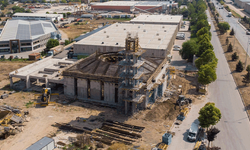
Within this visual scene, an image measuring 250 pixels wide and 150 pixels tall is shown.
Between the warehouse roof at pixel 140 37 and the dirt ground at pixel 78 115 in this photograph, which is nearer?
the dirt ground at pixel 78 115

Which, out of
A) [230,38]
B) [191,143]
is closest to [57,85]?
[191,143]

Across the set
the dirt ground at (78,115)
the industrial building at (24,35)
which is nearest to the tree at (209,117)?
the dirt ground at (78,115)

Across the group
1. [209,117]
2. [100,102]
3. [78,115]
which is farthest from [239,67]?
[78,115]

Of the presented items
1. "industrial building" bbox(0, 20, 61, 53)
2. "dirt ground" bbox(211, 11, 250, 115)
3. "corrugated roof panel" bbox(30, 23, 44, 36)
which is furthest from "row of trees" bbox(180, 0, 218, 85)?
"corrugated roof panel" bbox(30, 23, 44, 36)

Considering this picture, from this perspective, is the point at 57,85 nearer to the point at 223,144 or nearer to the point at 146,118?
the point at 146,118

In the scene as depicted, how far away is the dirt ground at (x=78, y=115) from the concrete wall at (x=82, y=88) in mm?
2194

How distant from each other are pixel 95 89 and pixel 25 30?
63.7 m

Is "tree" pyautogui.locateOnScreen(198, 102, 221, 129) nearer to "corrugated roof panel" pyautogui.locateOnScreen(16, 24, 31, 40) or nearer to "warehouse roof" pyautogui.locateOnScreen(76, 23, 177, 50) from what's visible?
"warehouse roof" pyautogui.locateOnScreen(76, 23, 177, 50)

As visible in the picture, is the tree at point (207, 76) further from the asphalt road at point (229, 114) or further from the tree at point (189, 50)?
the tree at point (189, 50)

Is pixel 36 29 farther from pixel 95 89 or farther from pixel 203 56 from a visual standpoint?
pixel 203 56

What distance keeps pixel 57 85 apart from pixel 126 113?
21.5 meters

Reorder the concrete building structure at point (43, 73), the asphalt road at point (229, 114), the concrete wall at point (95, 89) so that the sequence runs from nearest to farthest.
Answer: the asphalt road at point (229, 114) < the concrete wall at point (95, 89) < the concrete building structure at point (43, 73)

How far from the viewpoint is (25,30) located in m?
103

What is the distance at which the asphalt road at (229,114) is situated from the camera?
39406mm
